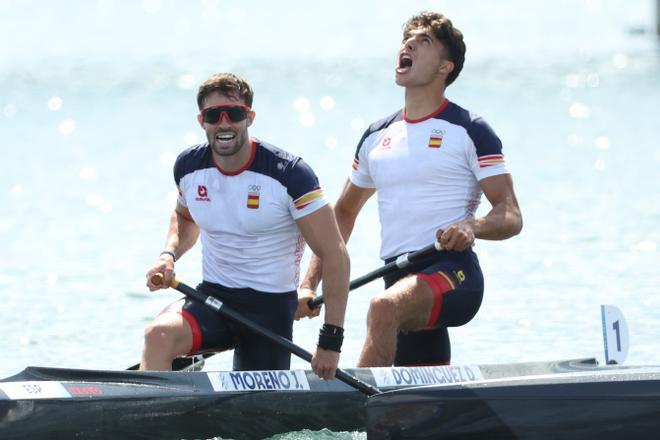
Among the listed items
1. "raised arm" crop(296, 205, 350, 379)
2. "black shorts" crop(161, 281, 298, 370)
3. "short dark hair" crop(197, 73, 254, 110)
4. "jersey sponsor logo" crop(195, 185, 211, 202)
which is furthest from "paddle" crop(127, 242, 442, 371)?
"short dark hair" crop(197, 73, 254, 110)

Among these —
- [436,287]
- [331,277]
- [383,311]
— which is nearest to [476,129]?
[436,287]

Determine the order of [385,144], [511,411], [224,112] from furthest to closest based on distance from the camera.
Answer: [385,144] < [224,112] < [511,411]

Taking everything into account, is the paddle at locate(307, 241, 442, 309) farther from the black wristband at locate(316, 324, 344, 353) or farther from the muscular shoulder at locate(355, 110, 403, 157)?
the black wristband at locate(316, 324, 344, 353)

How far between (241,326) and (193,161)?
933mm

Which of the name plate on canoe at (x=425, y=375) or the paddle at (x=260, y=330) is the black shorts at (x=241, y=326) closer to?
the paddle at (x=260, y=330)

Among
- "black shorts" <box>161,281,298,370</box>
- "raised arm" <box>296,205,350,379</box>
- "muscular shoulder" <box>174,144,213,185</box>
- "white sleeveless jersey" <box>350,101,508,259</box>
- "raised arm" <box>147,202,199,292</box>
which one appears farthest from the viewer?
"white sleeveless jersey" <box>350,101,508,259</box>

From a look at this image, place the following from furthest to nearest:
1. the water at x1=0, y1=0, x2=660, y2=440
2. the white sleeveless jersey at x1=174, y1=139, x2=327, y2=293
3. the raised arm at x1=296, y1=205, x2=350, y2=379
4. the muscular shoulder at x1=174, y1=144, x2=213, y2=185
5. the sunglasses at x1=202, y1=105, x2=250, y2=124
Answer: the water at x1=0, y1=0, x2=660, y2=440, the muscular shoulder at x1=174, y1=144, x2=213, y2=185, the white sleeveless jersey at x1=174, y1=139, x2=327, y2=293, the sunglasses at x1=202, y1=105, x2=250, y2=124, the raised arm at x1=296, y1=205, x2=350, y2=379

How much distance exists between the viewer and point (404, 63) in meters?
9.12

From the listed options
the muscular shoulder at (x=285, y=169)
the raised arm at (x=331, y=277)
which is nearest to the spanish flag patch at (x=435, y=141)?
the muscular shoulder at (x=285, y=169)

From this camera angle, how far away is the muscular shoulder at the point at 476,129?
29.0 ft

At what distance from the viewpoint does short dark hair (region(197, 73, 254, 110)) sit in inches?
324

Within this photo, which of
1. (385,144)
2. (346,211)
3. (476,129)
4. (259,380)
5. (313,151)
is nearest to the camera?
(259,380)

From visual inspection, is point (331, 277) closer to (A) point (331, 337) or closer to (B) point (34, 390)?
(A) point (331, 337)

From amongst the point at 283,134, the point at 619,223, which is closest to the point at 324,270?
the point at 619,223
